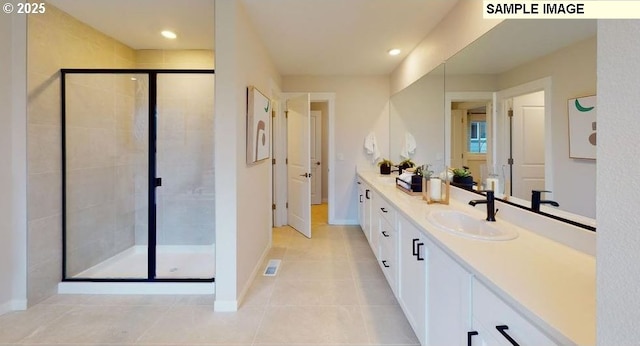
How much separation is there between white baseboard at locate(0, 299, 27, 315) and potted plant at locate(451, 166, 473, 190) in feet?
11.8

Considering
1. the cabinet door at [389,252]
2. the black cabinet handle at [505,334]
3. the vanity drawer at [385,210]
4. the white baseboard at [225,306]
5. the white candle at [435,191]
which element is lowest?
the white baseboard at [225,306]

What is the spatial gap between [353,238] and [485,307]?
3.19 meters

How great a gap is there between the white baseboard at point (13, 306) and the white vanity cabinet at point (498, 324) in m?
3.14

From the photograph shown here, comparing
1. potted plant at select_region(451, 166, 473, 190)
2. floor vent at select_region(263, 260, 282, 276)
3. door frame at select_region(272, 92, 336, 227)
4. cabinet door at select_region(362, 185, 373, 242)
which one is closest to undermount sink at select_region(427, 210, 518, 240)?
potted plant at select_region(451, 166, 473, 190)

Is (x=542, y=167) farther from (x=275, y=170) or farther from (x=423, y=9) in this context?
(x=275, y=170)

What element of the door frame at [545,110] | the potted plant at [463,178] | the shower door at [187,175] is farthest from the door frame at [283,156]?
the door frame at [545,110]

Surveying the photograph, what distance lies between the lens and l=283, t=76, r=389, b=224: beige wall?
4.82 metres

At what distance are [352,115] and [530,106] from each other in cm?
336

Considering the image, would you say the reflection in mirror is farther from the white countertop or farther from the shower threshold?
the shower threshold

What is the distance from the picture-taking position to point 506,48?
1835 mm

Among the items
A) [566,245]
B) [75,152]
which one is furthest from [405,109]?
[75,152]

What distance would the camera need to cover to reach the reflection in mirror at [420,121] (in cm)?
302

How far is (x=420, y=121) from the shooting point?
356 centimetres

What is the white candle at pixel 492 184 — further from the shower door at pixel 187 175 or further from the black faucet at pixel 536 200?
the shower door at pixel 187 175
